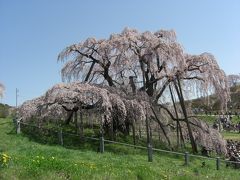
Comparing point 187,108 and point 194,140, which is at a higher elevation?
point 187,108

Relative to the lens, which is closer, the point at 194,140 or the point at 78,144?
the point at 78,144

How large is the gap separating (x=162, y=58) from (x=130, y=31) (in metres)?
2.66

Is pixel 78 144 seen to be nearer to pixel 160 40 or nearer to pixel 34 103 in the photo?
pixel 34 103

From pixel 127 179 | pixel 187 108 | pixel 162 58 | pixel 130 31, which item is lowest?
pixel 127 179

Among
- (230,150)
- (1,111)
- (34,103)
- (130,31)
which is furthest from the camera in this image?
(1,111)

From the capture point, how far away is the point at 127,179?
44.8 ft

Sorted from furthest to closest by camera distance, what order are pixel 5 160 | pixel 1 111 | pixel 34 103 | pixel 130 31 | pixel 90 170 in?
pixel 1 111 < pixel 130 31 < pixel 34 103 < pixel 90 170 < pixel 5 160

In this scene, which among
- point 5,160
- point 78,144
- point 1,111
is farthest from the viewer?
point 1,111

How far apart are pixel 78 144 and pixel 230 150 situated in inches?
488

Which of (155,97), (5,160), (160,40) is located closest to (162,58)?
(160,40)

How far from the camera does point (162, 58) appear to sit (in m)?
27.7

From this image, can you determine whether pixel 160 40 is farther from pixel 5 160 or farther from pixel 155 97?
pixel 5 160

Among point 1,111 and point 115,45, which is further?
point 1,111

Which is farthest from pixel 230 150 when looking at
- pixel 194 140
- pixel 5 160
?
pixel 5 160
